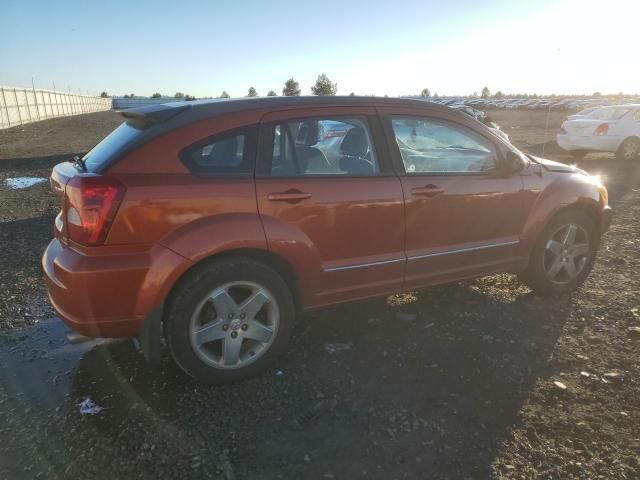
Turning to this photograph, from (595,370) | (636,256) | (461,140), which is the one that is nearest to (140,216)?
(461,140)

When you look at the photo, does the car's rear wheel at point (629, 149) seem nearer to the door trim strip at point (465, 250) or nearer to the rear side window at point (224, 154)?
the door trim strip at point (465, 250)

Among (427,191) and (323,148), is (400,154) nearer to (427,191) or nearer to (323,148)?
(427,191)

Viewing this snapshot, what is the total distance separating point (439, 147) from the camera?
3.80 metres

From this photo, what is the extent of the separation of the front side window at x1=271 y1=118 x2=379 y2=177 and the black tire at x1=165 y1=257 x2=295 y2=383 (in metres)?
0.64

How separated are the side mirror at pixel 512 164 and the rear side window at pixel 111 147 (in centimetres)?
280

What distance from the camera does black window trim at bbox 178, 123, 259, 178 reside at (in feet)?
9.25

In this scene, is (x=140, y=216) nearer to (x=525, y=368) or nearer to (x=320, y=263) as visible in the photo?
(x=320, y=263)

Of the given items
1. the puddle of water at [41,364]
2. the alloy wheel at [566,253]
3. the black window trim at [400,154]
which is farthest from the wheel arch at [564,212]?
the puddle of water at [41,364]

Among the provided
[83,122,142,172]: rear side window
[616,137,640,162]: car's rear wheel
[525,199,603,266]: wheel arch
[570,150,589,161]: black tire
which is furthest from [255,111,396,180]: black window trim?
[570,150,589,161]: black tire

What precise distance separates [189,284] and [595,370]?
273 centimetres

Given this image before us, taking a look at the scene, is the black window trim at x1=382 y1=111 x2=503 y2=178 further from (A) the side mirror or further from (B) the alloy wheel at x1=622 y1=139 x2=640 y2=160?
(B) the alloy wheel at x1=622 y1=139 x2=640 y2=160

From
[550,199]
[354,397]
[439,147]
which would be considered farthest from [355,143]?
[550,199]

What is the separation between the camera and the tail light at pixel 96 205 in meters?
2.59

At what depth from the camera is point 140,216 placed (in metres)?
2.64
